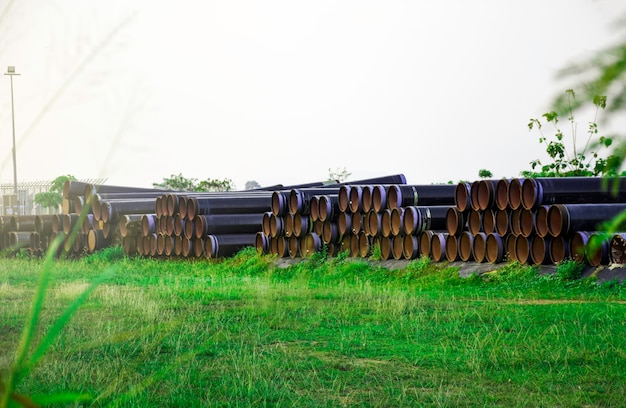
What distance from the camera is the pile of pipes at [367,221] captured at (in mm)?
15055

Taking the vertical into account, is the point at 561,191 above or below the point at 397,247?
above

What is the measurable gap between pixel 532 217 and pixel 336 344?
7.97 meters

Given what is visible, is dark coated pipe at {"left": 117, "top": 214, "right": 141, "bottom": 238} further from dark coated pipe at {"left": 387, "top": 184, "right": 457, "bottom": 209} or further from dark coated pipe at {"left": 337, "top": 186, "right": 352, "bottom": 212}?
dark coated pipe at {"left": 387, "top": 184, "right": 457, "bottom": 209}

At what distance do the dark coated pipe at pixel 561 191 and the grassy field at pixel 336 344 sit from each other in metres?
1.42

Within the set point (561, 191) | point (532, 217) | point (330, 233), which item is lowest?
point (330, 233)

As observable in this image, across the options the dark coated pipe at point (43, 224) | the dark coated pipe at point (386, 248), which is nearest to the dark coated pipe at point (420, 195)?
the dark coated pipe at point (386, 248)

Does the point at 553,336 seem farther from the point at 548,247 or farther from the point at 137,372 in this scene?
the point at 548,247

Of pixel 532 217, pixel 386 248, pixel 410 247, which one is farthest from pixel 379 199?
pixel 532 217

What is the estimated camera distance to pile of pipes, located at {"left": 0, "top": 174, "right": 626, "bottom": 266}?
15055 mm

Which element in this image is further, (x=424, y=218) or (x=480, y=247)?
(x=424, y=218)

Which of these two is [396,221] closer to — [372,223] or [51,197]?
[372,223]

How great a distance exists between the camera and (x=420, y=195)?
61.0ft

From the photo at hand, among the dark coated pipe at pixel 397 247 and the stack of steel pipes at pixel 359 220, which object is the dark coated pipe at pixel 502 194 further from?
the dark coated pipe at pixel 397 247

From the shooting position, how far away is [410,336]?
347 inches
